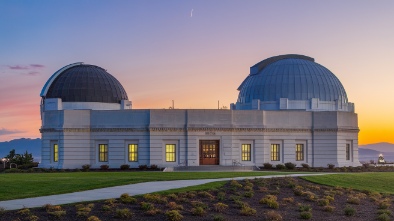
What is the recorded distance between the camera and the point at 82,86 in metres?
61.1

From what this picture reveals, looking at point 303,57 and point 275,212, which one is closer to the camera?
point 275,212

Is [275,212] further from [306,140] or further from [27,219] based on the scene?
[306,140]

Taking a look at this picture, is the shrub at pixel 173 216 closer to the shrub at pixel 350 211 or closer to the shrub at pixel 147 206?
the shrub at pixel 147 206

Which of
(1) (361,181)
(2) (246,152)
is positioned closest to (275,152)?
(2) (246,152)

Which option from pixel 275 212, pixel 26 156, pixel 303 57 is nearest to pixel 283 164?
pixel 303 57

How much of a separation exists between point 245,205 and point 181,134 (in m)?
31.2

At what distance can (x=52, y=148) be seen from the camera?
55969mm

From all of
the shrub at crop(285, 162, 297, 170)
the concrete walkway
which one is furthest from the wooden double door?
the concrete walkway

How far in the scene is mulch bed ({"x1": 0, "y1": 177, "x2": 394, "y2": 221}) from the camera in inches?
801

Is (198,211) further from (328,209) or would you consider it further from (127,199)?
(328,209)

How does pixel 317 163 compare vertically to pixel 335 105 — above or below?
below

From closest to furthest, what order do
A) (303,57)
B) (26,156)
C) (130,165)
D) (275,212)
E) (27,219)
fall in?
(27,219), (275,212), (130,165), (26,156), (303,57)

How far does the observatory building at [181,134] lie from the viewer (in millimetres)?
54094

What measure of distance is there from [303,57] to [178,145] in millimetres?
24923
